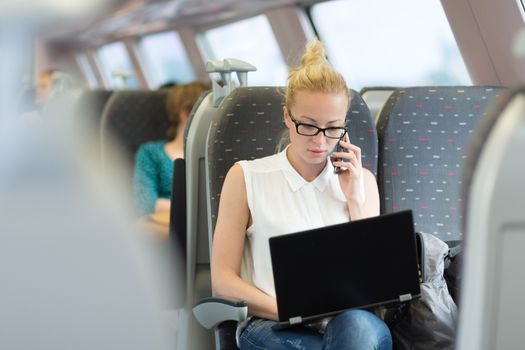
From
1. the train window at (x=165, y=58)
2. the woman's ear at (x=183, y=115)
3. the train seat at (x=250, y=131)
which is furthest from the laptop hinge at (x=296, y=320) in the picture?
the train window at (x=165, y=58)

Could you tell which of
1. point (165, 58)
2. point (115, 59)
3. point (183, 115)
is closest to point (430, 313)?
point (183, 115)

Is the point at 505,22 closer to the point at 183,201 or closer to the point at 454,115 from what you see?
the point at 454,115

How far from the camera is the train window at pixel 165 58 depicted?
977cm

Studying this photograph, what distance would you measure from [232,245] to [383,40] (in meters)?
4.78

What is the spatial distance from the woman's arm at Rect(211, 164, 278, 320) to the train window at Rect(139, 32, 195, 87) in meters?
7.53

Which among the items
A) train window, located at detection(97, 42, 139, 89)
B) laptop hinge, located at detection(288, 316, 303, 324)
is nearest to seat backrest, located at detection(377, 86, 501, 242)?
laptop hinge, located at detection(288, 316, 303, 324)

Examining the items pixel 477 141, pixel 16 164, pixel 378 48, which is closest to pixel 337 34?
pixel 378 48

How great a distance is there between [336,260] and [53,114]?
320 centimetres

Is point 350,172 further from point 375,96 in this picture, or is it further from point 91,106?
point 91,106

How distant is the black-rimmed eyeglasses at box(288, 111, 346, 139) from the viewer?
1752 millimetres

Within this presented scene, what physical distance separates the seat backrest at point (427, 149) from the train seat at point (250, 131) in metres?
0.07

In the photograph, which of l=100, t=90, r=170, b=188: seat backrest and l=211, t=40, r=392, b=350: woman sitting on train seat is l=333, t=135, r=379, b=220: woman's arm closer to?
l=211, t=40, r=392, b=350: woman sitting on train seat

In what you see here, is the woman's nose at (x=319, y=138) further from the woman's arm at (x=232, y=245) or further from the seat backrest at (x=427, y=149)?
the seat backrest at (x=427, y=149)

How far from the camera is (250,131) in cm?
204
